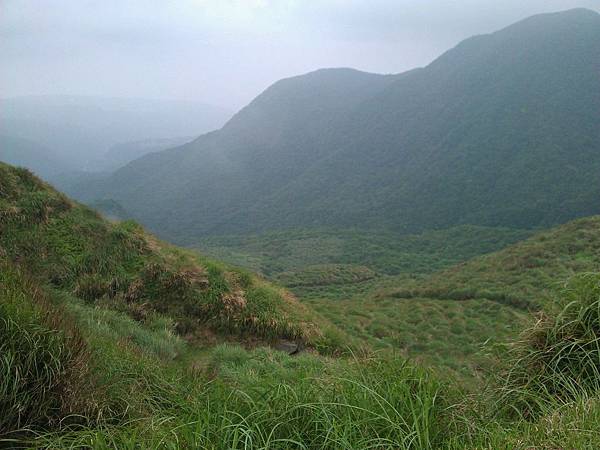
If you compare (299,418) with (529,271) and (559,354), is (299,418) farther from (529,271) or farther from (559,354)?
(529,271)

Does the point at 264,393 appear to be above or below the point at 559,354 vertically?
above

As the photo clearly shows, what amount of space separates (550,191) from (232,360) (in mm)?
180534

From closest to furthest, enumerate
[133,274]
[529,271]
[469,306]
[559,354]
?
[559,354] → [133,274] → [469,306] → [529,271]

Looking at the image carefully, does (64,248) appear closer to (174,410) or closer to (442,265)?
(174,410)

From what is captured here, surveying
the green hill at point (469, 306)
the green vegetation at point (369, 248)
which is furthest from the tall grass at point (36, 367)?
the green vegetation at point (369, 248)

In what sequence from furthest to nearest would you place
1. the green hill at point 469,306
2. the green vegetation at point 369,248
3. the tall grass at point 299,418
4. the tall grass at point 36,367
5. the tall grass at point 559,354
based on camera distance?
the green vegetation at point 369,248
the green hill at point 469,306
the tall grass at point 559,354
the tall grass at point 36,367
the tall grass at point 299,418

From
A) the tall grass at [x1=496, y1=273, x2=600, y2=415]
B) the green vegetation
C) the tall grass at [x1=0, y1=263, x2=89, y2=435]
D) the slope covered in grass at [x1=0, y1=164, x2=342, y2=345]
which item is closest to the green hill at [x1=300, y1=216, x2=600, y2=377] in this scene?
the tall grass at [x1=496, y1=273, x2=600, y2=415]

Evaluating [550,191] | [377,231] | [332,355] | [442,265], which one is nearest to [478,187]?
[550,191]

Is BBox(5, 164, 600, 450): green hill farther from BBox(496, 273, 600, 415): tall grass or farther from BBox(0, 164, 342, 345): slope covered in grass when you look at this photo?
BBox(0, 164, 342, 345): slope covered in grass

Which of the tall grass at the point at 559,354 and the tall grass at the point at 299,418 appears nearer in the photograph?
the tall grass at the point at 299,418

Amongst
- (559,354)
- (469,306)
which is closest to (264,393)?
(559,354)

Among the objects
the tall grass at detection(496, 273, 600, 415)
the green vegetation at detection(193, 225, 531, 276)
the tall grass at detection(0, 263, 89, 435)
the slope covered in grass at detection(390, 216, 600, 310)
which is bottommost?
the green vegetation at detection(193, 225, 531, 276)

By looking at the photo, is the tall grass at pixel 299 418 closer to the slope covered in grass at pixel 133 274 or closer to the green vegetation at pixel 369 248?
the slope covered in grass at pixel 133 274

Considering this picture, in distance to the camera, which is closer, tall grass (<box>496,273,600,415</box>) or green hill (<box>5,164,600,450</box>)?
green hill (<box>5,164,600,450</box>)
